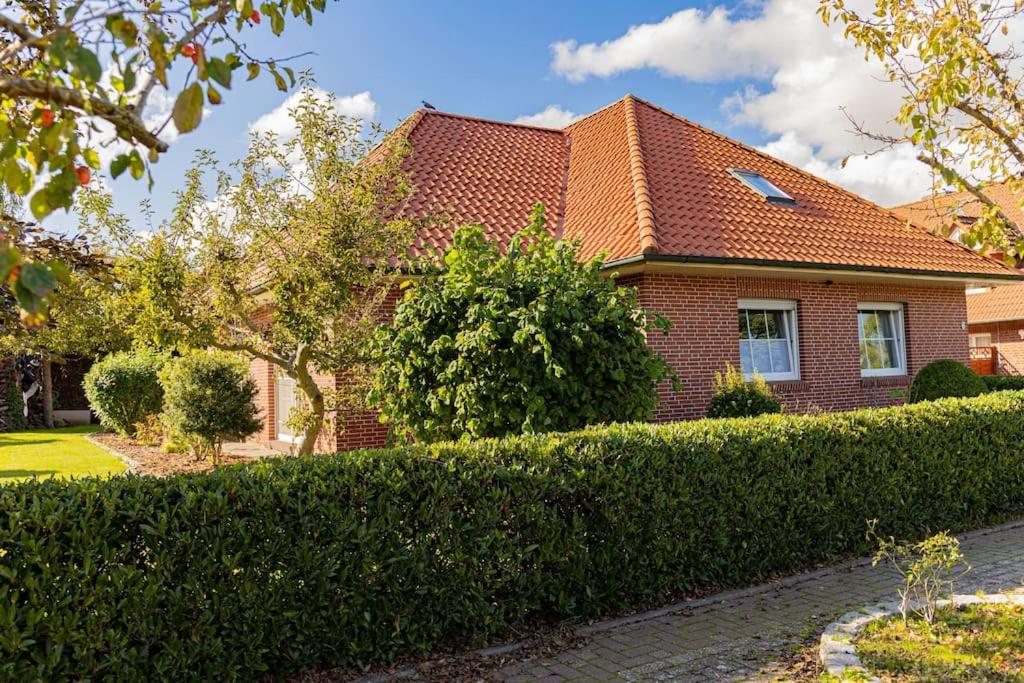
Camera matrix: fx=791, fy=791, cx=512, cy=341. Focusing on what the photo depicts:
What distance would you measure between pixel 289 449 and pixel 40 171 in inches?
513

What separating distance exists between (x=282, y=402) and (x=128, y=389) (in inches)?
267

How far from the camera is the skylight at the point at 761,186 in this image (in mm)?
15430

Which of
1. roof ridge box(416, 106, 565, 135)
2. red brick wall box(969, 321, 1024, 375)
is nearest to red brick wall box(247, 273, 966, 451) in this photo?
roof ridge box(416, 106, 565, 135)

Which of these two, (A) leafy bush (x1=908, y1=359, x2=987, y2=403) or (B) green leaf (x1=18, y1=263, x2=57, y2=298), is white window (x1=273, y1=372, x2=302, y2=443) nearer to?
(A) leafy bush (x1=908, y1=359, x2=987, y2=403)

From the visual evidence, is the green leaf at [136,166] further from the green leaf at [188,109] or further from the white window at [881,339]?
the white window at [881,339]

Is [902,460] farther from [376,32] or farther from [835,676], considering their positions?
[376,32]

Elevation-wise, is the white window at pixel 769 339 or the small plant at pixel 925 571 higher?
the white window at pixel 769 339

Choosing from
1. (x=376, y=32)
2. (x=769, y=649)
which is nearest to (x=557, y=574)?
(x=769, y=649)

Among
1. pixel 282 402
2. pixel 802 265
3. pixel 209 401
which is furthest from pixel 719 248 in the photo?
pixel 282 402

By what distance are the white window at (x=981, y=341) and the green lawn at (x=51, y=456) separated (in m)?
29.5

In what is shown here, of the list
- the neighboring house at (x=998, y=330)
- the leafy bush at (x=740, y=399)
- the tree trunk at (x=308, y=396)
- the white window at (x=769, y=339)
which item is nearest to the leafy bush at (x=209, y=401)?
the tree trunk at (x=308, y=396)

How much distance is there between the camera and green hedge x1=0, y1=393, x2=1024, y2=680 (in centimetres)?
414

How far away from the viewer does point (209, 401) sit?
1443 cm

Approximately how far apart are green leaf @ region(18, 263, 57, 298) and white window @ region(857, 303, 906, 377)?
15140mm
